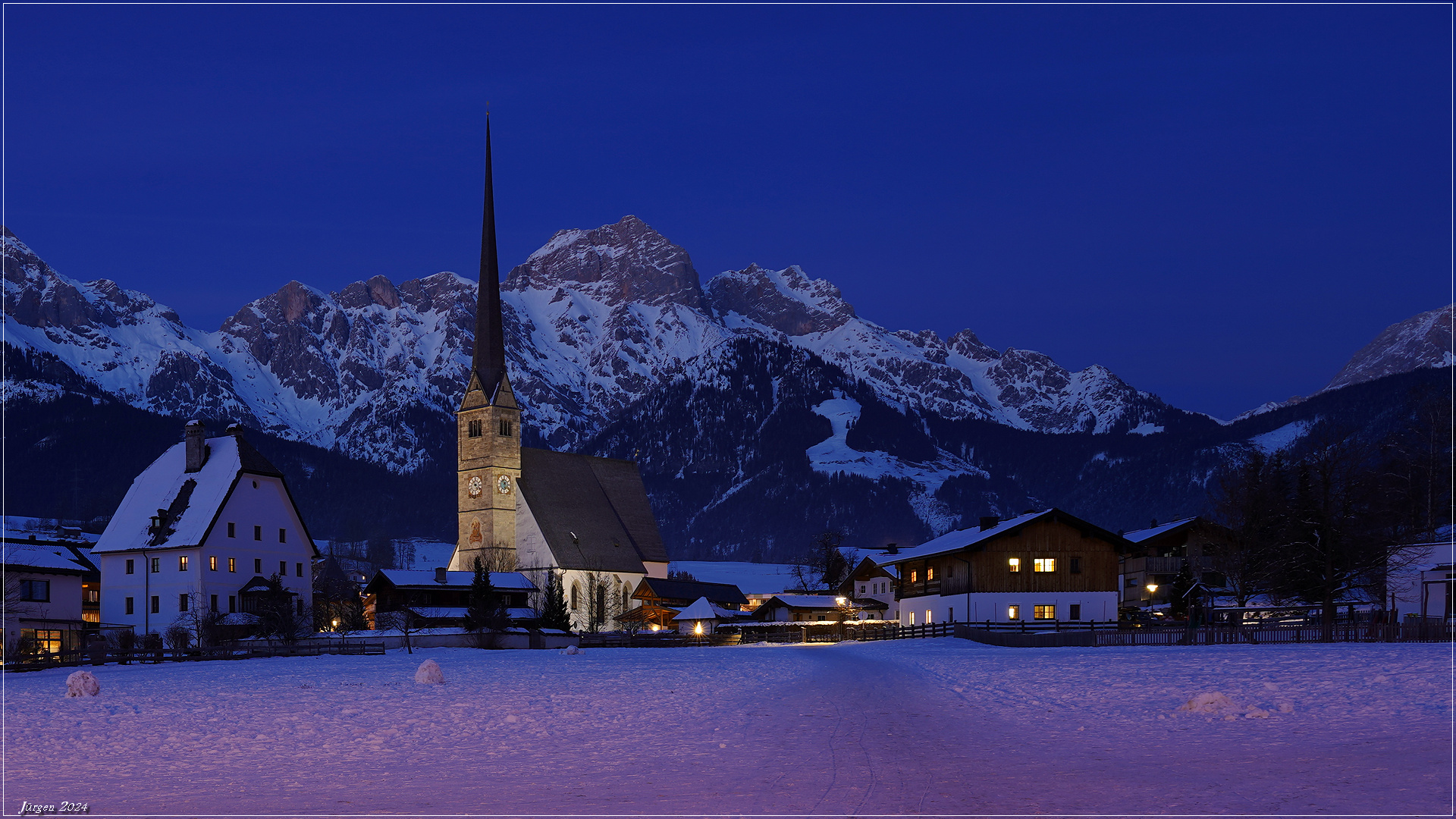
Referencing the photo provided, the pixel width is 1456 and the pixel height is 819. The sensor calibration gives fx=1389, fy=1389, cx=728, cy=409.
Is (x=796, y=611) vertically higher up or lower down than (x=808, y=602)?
lower down

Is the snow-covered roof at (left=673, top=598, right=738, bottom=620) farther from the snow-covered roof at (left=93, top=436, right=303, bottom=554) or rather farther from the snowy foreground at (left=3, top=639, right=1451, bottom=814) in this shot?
the snowy foreground at (left=3, top=639, right=1451, bottom=814)

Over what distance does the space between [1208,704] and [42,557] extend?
80.7 m

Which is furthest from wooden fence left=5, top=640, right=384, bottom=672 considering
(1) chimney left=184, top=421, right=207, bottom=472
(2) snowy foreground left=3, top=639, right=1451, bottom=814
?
(1) chimney left=184, top=421, right=207, bottom=472

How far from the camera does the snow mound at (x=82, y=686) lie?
4138cm

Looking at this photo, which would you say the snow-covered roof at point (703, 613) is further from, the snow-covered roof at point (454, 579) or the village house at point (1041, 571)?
the village house at point (1041, 571)

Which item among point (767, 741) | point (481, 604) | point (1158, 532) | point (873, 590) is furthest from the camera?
point (873, 590)

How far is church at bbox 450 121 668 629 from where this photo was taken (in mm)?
120125

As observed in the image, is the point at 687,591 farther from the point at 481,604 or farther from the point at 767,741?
the point at 767,741

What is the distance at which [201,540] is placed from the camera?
89375mm

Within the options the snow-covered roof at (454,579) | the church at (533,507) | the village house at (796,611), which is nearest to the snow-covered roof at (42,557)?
the snow-covered roof at (454,579)

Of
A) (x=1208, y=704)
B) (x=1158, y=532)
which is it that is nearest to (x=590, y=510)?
(x=1158, y=532)

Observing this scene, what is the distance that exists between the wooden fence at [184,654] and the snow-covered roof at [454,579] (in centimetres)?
2874

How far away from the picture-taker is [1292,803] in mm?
19828

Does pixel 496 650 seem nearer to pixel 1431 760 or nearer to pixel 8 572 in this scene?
pixel 8 572
